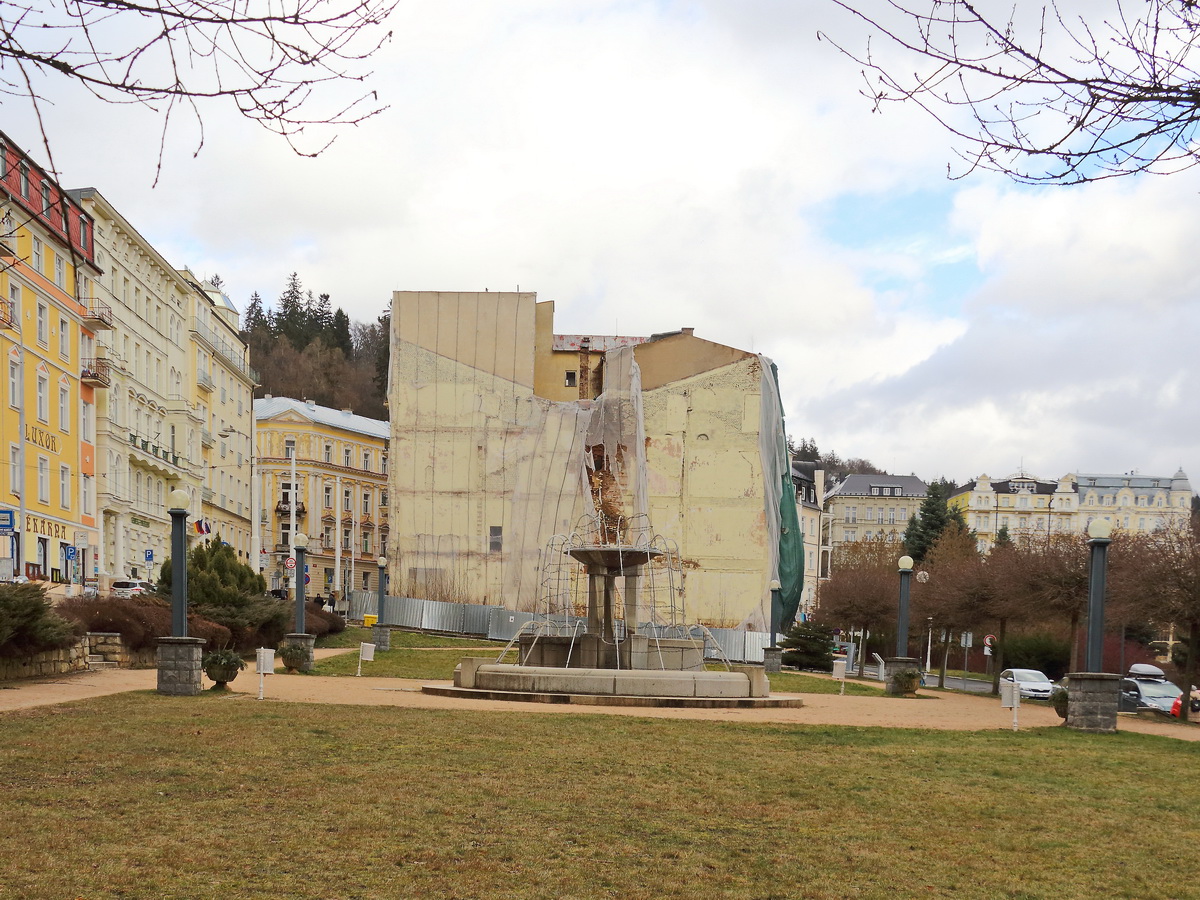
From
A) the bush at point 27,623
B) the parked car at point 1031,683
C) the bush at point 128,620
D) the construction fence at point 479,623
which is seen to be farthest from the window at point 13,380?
the parked car at point 1031,683

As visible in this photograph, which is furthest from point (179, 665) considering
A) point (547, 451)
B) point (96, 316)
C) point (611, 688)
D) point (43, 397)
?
point (547, 451)

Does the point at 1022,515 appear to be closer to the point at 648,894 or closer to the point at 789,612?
the point at 789,612

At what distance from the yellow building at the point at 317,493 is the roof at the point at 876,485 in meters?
58.5

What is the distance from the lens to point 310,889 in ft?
26.0

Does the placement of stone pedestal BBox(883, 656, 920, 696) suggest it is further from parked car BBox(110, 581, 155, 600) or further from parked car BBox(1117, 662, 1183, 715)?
parked car BBox(110, 581, 155, 600)

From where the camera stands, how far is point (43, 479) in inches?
1882

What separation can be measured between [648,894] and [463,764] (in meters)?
5.43

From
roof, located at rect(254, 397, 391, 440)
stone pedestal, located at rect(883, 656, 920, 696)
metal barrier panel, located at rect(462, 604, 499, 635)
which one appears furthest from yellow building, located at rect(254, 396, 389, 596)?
stone pedestal, located at rect(883, 656, 920, 696)

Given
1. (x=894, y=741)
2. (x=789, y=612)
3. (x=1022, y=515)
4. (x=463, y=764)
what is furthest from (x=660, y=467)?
(x=1022, y=515)

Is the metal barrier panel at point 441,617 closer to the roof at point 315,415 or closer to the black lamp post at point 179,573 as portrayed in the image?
the roof at point 315,415

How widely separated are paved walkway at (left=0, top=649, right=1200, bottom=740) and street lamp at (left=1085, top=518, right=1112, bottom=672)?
1.77 meters

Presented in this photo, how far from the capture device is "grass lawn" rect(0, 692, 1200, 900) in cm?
845

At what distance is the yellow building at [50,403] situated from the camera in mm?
44625

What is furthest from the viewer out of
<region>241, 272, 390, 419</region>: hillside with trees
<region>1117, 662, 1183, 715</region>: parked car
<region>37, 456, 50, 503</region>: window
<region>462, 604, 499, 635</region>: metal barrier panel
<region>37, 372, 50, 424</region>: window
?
<region>241, 272, 390, 419</region>: hillside with trees
